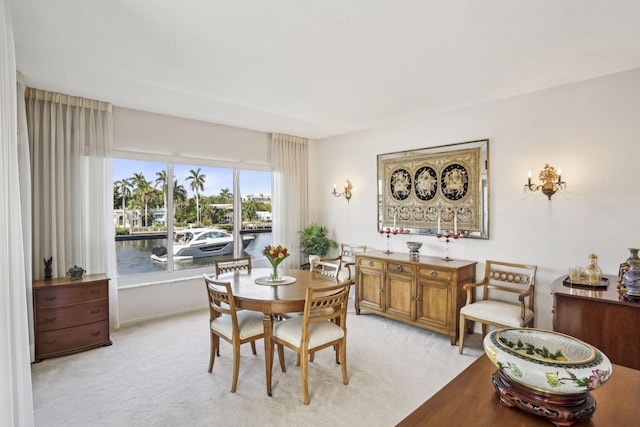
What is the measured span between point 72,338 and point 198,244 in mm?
1925

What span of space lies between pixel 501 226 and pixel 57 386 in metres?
4.66

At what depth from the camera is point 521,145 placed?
3564mm

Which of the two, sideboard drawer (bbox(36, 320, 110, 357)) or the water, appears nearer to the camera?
sideboard drawer (bbox(36, 320, 110, 357))

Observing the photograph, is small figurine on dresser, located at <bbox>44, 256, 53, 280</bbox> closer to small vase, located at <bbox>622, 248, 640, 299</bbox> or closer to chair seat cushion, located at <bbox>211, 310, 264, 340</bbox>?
chair seat cushion, located at <bbox>211, 310, 264, 340</bbox>

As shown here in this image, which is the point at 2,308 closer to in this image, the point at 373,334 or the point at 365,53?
the point at 365,53

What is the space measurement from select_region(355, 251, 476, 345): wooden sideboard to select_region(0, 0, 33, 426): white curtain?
3.51 meters

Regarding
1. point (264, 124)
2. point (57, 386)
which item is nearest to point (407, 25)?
point (264, 124)

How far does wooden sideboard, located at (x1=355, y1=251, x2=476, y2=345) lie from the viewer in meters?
3.64

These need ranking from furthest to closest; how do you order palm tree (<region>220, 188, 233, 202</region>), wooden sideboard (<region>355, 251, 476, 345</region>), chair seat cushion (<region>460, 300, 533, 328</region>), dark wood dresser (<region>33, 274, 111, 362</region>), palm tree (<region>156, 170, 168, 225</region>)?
palm tree (<region>220, 188, 233, 202</region>), palm tree (<region>156, 170, 168, 225</region>), wooden sideboard (<region>355, 251, 476, 345</region>), dark wood dresser (<region>33, 274, 111, 362</region>), chair seat cushion (<region>460, 300, 533, 328</region>)

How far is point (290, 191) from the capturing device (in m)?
5.62

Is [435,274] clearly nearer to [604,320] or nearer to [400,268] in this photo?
[400,268]

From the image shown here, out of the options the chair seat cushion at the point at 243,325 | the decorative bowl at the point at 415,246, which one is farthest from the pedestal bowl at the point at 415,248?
the chair seat cushion at the point at 243,325

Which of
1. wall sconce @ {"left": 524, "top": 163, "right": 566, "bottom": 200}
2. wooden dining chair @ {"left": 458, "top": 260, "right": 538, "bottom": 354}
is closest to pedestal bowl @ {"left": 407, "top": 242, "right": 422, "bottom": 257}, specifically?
wooden dining chair @ {"left": 458, "top": 260, "right": 538, "bottom": 354}

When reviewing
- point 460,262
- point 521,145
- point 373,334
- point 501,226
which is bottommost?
point 373,334
